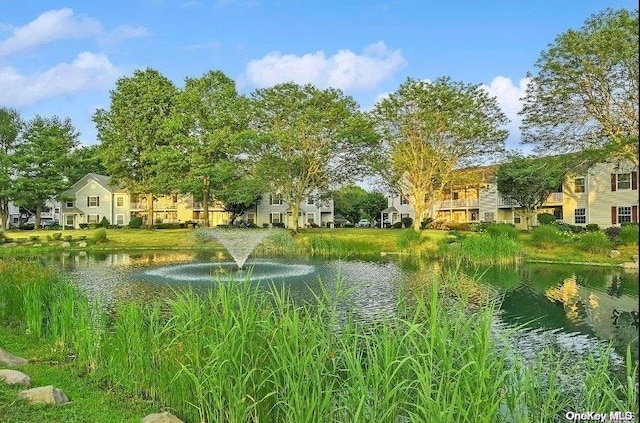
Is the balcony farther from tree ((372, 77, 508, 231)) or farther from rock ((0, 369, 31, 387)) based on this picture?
rock ((0, 369, 31, 387))

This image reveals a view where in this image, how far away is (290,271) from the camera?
18.4 meters

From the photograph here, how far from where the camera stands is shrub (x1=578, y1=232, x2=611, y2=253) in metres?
22.9

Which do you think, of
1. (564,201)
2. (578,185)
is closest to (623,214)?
(578,185)

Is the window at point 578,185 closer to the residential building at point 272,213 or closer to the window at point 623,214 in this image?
the window at point 623,214

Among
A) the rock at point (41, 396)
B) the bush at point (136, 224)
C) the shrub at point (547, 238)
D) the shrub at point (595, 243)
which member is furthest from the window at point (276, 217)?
the rock at point (41, 396)

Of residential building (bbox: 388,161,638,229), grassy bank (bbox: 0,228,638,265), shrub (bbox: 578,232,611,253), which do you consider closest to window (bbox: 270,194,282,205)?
grassy bank (bbox: 0,228,638,265)

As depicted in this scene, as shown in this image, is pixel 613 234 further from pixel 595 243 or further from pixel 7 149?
pixel 7 149

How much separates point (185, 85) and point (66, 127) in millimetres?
22773

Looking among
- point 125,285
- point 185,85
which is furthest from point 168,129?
point 125,285

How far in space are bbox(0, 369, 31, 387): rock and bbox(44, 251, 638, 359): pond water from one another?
176cm

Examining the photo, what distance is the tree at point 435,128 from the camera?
3419 centimetres

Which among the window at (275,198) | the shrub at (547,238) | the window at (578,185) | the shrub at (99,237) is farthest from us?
the window at (275,198)

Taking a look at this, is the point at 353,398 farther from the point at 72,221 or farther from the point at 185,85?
the point at 72,221

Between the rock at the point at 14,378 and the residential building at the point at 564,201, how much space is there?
29.0m
